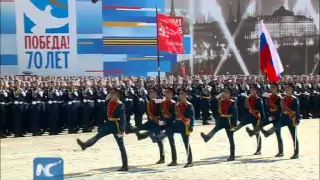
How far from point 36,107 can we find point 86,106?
141cm

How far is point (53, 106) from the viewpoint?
49.4ft

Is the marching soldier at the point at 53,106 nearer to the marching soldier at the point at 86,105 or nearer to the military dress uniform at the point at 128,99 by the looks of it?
the marching soldier at the point at 86,105

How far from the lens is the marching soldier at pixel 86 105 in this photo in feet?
51.0

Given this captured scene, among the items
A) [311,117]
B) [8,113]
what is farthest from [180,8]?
[8,113]

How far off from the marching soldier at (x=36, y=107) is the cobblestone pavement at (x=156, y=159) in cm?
50

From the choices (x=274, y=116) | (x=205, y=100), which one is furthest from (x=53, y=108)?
(x=274, y=116)

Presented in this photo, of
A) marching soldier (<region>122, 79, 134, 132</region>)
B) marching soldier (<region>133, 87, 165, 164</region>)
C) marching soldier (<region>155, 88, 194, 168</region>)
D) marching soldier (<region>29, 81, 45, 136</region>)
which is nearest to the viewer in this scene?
marching soldier (<region>155, 88, 194, 168</region>)

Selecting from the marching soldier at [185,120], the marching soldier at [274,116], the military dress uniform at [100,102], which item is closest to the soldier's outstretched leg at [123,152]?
the marching soldier at [185,120]

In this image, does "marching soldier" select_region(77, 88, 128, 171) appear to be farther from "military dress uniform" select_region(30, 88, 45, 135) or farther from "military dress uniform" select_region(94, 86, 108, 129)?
"military dress uniform" select_region(94, 86, 108, 129)

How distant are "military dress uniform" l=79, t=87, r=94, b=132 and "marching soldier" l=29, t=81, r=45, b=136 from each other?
113 cm

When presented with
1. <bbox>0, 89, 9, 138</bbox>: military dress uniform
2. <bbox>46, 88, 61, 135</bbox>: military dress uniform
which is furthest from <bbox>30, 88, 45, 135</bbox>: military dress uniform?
<bbox>0, 89, 9, 138</bbox>: military dress uniform

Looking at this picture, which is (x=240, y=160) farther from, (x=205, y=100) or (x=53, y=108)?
(x=205, y=100)

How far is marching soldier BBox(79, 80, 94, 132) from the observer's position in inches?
612

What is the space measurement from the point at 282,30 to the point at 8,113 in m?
15.9
